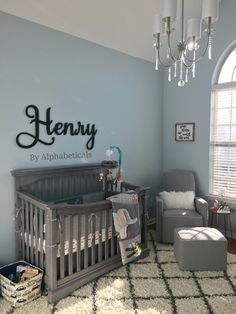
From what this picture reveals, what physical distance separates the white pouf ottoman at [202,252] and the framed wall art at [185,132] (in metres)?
1.64

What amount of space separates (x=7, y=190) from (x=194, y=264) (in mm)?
1948

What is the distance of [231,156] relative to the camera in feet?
11.6

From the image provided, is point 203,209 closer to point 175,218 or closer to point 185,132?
point 175,218

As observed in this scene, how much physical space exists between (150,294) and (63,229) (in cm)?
92

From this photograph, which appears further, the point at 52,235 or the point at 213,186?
the point at 213,186

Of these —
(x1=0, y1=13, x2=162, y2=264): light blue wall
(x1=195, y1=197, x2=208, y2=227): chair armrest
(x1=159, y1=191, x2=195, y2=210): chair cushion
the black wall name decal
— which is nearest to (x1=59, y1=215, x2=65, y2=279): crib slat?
(x1=0, y1=13, x2=162, y2=264): light blue wall

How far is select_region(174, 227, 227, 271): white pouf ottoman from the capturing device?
2555 mm

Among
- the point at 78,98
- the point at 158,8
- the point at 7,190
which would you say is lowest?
the point at 7,190

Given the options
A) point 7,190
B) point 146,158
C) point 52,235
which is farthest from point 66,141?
point 146,158

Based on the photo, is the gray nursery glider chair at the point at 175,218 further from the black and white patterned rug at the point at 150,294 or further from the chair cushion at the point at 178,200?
the black and white patterned rug at the point at 150,294

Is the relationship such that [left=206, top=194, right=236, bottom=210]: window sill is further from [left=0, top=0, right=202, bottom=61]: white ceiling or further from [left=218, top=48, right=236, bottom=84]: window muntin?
[left=0, top=0, right=202, bottom=61]: white ceiling

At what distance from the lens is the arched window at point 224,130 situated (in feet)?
11.4

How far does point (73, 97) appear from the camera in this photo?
2.94 m

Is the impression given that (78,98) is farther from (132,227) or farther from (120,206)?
(132,227)
